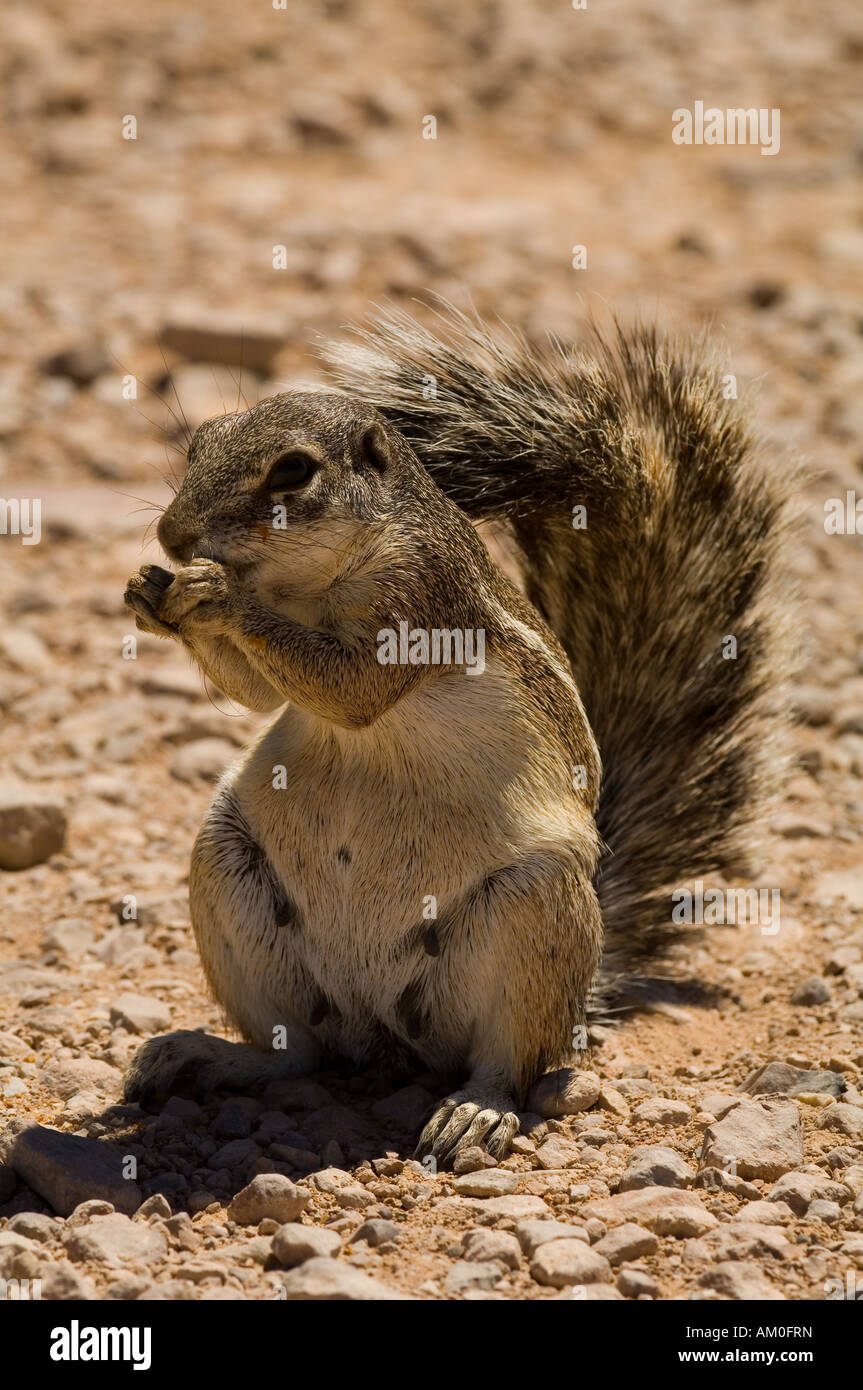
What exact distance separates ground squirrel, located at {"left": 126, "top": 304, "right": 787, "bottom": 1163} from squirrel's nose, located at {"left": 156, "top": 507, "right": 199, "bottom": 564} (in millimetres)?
11

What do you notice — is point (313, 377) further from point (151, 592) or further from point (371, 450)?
point (151, 592)

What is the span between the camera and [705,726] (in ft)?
16.8

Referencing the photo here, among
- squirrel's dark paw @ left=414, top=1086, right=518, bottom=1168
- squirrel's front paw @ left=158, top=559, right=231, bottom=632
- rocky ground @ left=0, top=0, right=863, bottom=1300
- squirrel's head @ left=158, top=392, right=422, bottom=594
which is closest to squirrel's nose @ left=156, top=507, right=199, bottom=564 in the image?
squirrel's head @ left=158, top=392, right=422, bottom=594

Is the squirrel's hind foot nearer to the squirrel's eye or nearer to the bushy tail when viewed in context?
the bushy tail

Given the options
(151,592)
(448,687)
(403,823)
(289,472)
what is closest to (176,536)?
(151,592)

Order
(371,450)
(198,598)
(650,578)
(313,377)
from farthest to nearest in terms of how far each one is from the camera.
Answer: (313,377) < (650,578) < (371,450) < (198,598)

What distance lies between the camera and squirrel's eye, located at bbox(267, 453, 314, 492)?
4.21 metres

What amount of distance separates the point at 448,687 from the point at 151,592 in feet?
2.65

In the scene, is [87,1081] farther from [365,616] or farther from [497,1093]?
[365,616]

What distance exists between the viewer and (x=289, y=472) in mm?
4227

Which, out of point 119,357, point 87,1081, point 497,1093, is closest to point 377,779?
point 497,1093

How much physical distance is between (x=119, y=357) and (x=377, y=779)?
5.87 metres

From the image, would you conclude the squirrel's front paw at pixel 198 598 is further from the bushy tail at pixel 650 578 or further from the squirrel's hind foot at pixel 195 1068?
the squirrel's hind foot at pixel 195 1068

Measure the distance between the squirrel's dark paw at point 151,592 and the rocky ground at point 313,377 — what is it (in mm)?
975
